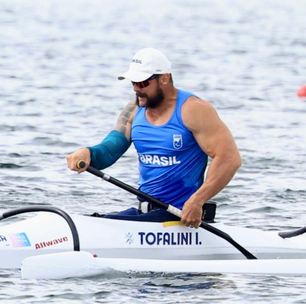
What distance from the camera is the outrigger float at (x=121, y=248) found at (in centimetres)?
909

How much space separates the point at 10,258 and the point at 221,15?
4163 cm

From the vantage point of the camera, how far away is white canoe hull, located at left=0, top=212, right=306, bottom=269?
9.17 meters

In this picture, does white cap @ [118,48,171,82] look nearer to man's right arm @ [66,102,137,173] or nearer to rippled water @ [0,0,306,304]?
man's right arm @ [66,102,137,173]

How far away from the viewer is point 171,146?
9320 millimetres

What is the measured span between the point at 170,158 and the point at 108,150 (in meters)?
0.55

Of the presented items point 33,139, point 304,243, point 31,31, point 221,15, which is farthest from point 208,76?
point 221,15

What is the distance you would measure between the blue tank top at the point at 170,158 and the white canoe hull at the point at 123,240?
Answer: 29 centimetres

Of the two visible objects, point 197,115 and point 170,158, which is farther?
point 170,158

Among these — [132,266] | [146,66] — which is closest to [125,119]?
[146,66]

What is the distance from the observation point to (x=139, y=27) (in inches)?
1700

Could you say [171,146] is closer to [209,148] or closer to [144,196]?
[209,148]

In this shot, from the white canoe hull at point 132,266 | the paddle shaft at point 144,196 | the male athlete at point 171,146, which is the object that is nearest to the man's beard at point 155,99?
the male athlete at point 171,146

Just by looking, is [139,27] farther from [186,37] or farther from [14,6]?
[14,6]


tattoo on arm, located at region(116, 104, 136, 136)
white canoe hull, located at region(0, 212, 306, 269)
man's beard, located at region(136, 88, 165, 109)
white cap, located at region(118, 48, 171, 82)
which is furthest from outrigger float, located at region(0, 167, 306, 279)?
white cap, located at region(118, 48, 171, 82)
